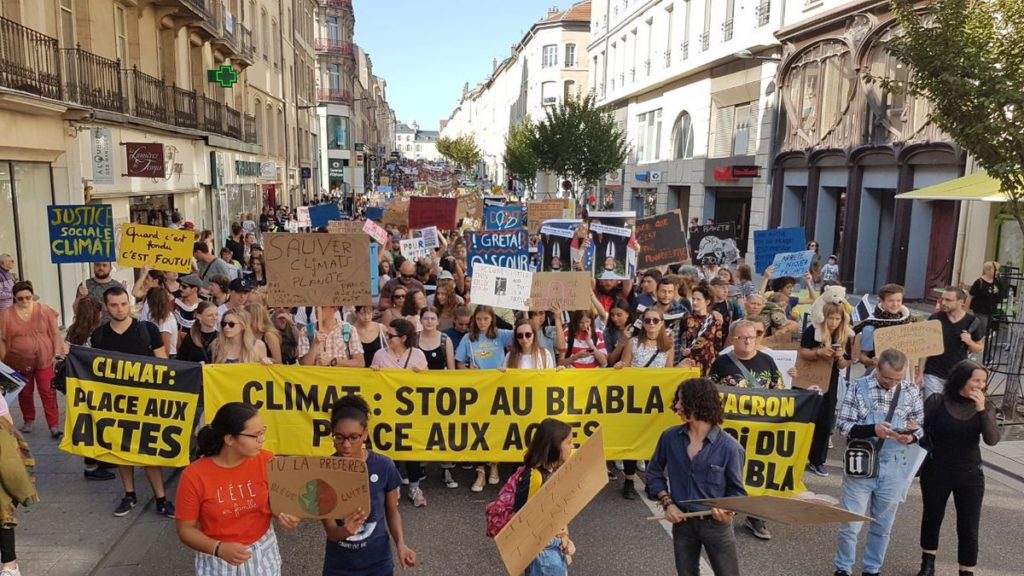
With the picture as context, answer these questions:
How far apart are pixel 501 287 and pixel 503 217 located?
242 inches

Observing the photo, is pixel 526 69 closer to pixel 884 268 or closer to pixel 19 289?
pixel 884 268

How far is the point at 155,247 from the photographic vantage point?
8.58 m

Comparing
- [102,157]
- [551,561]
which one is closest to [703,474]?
[551,561]

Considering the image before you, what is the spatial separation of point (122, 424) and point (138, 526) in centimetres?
82

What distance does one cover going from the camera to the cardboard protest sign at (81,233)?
888cm

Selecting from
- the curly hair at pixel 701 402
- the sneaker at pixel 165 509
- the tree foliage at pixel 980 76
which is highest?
the tree foliage at pixel 980 76

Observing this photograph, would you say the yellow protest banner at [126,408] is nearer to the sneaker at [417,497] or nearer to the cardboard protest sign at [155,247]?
the sneaker at [417,497]

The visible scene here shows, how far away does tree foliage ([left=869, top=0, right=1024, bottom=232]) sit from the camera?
8.06 m

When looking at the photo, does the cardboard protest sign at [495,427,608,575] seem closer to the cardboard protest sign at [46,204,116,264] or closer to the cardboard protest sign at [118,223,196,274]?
Result: the cardboard protest sign at [118,223,196,274]

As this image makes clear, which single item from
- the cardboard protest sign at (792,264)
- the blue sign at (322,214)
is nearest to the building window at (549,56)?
the blue sign at (322,214)

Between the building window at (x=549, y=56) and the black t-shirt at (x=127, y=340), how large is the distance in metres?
61.4

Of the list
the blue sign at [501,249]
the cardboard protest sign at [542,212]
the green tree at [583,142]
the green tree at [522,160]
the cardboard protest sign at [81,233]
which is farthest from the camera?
the green tree at [522,160]

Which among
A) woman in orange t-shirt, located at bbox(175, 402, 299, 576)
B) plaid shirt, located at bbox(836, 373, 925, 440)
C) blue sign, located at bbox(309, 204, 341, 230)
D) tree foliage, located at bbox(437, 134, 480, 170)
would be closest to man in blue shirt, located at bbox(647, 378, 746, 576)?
plaid shirt, located at bbox(836, 373, 925, 440)

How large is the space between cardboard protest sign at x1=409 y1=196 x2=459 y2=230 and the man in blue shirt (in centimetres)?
1135
